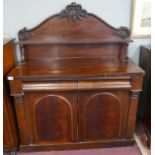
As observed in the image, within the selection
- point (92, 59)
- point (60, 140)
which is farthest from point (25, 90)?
point (92, 59)

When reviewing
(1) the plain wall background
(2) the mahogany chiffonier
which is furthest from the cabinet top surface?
(1) the plain wall background

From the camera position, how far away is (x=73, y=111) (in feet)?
5.42

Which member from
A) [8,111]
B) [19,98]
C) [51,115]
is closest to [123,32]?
[51,115]

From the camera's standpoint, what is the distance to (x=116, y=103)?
5.43 ft

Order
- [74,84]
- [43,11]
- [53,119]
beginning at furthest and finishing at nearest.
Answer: [43,11] < [53,119] < [74,84]

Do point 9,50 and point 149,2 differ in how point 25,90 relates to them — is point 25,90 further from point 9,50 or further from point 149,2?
point 149,2

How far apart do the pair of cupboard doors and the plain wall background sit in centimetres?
67

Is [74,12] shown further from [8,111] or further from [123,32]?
[8,111]

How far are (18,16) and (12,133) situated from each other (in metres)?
1.10

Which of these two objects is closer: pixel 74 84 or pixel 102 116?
pixel 74 84

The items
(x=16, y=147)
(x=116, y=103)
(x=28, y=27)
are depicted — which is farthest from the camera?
(x=28, y=27)

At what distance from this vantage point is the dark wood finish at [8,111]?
5.23ft

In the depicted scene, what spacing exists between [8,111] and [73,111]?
56 centimetres

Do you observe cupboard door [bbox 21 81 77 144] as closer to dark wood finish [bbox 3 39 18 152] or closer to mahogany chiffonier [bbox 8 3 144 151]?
mahogany chiffonier [bbox 8 3 144 151]
